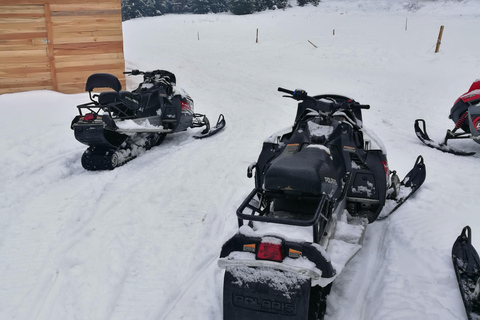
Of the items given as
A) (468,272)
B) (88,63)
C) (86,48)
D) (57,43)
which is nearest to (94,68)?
(88,63)

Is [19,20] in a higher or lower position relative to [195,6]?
higher

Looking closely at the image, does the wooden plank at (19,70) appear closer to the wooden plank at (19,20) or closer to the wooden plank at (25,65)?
the wooden plank at (25,65)

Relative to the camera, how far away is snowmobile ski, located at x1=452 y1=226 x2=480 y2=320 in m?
2.55

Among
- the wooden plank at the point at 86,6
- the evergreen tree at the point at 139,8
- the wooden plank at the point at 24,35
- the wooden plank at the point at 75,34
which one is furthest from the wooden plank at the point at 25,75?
the evergreen tree at the point at 139,8

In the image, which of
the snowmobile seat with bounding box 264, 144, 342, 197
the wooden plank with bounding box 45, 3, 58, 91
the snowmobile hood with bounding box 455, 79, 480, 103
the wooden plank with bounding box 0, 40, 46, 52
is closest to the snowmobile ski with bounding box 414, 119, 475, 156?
the snowmobile hood with bounding box 455, 79, 480, 103

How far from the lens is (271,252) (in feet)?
7.59

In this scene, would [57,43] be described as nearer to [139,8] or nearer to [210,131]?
[210,131]

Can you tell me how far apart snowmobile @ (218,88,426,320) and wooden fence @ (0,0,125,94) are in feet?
23.5

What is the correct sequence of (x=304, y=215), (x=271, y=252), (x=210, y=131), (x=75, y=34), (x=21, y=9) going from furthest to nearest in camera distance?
(x=75, y=34), (x=21, y=9), (x=210, y=131), (x=304, y=215), (x=271, y=252)

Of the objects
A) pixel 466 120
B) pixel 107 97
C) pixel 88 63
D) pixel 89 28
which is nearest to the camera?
pixel 107 97

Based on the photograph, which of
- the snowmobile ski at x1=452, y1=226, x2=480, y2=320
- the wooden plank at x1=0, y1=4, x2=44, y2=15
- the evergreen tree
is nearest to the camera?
the snowmobile ski at x1=452, y1=226, x2=480, y2=320

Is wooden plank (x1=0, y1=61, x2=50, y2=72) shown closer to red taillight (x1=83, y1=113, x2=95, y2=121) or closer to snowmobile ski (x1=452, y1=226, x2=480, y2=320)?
red taillight (x1=83, y1=113, x2=95, y2=121)

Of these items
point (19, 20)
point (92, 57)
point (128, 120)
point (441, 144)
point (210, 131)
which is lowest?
point (210, 131)

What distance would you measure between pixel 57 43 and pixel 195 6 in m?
33.6
